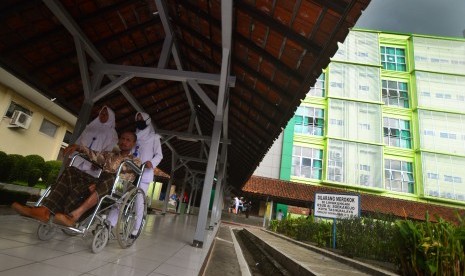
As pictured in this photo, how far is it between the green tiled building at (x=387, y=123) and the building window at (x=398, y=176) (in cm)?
8

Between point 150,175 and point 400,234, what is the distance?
4400mm

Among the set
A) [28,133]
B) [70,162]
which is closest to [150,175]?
[70,162]

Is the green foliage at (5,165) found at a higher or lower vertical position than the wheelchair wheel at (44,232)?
higher

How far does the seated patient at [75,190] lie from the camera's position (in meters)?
2.48

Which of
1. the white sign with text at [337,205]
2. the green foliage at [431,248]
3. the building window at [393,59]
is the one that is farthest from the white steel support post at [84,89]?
the building window at [393,59]

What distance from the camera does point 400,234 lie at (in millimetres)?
4922

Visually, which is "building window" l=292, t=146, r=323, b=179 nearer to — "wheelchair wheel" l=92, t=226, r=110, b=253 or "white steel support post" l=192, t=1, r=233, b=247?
"white steel support post" l=192, t=1, r=233, b=247

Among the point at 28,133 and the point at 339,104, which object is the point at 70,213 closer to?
the point at 28,133

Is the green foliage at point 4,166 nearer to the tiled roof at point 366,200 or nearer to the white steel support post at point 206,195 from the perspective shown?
the white steel support post at point 206,195

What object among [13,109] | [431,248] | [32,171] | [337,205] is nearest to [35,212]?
[431,248]

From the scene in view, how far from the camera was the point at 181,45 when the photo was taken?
6.57 meters

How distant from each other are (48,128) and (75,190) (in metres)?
15.1

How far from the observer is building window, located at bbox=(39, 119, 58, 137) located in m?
14.9

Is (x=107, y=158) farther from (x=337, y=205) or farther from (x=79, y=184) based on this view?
(x=337, y=205)
